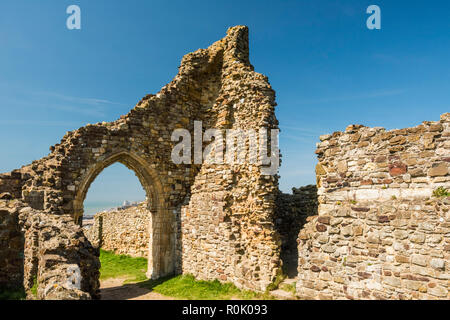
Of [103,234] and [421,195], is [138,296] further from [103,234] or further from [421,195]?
[103,234]

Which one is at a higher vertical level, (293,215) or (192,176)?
(192,176)

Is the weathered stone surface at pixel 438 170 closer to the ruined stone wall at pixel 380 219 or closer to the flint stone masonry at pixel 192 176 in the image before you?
the ruined stone wall at pixel 380 219

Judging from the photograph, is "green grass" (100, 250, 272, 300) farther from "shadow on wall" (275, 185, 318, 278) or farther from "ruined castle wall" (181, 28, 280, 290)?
"shadow on wall" (275, 185, 318, 278)

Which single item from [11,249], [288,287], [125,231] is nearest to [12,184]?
[11,249]

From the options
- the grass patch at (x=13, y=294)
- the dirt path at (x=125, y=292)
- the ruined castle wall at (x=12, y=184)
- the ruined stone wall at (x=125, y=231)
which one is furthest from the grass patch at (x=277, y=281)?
the ruined castle wall at (x=12, y=184)

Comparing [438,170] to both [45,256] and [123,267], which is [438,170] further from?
[123,267]

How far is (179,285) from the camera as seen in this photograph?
957 cm

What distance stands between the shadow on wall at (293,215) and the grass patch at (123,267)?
5641 mm

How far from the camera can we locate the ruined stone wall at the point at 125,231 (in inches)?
556

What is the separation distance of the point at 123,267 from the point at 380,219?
11.4 m

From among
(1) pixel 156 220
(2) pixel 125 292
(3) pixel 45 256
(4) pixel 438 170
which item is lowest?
(2) pixel 125 292

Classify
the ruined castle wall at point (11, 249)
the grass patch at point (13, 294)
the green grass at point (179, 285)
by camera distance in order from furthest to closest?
the green grass at point (179, 285) < the ruined castle wall at point (11, 249) < the grass patch at point (13, 294)

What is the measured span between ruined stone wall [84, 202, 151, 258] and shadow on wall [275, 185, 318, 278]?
638cm

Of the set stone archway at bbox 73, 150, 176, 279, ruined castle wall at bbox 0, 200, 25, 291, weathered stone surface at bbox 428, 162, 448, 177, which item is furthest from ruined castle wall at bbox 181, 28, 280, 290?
ruined castle wall at bbox 0, 200, 25, 291
